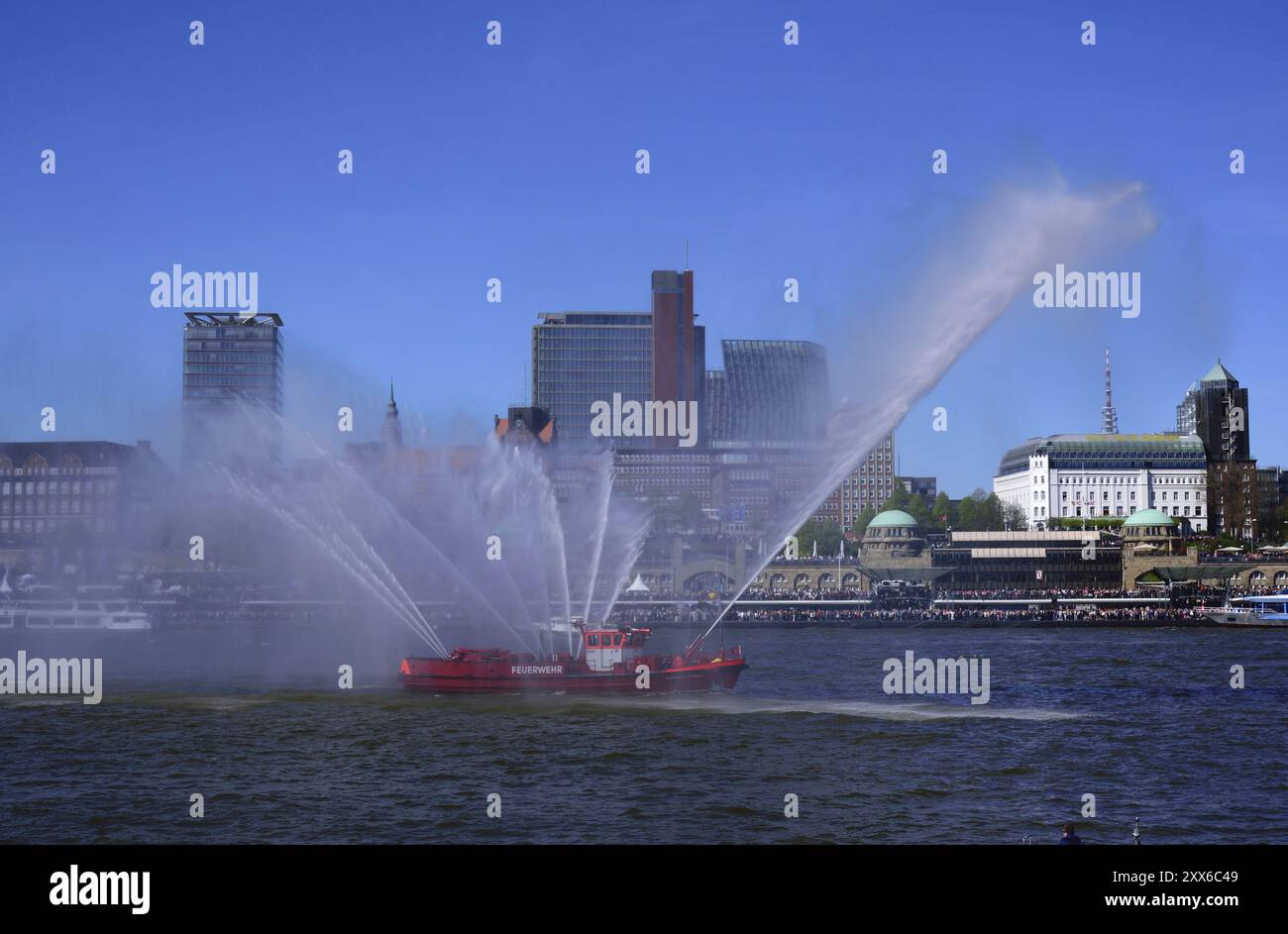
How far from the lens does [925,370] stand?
114 feet

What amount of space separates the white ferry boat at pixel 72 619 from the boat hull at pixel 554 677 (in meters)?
62.9

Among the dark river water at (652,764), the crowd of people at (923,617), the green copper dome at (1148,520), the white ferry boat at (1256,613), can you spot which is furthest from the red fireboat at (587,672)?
the green copper dome at (1148,520)

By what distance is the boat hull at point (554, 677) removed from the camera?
50656 mm

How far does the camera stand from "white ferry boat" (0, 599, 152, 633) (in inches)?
4035

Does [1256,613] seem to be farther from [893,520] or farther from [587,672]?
[587,672]

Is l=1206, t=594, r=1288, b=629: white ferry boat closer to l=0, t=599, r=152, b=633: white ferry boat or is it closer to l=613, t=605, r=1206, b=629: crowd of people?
l=613, t=605, r=1206, b=629: crowd of people

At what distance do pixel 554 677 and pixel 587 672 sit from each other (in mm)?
1478

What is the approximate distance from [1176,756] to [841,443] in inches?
552

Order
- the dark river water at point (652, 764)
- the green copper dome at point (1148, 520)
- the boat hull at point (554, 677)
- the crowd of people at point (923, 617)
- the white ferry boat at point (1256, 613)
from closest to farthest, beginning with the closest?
the dark river water at point (652, 764)
the boat hull at point (554, 677)
the white ferry boat at point (1256, 613)
the crowd of people at point (923, 617)
the green copper dome at point (1148, 520)

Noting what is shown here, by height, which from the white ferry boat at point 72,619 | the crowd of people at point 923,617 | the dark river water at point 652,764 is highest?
the white ferry boat at point 72,619

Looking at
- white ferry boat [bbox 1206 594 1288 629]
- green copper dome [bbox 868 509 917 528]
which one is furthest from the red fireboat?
green copper dome [bbox 868 509 917 528]

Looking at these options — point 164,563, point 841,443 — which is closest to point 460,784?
point 841,443

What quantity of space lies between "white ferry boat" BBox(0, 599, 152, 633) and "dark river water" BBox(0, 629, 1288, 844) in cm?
4992

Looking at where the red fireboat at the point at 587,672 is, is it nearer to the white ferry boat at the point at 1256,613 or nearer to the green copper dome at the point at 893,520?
the white ferry boat at the point at 1256,613
